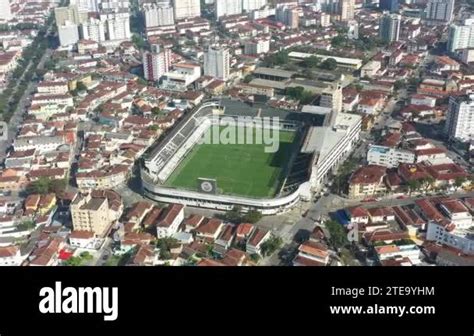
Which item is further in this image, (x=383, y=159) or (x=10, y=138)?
(x=10, y=138)

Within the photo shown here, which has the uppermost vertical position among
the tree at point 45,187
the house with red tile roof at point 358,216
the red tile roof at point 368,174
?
the red tile roof at point 368,174

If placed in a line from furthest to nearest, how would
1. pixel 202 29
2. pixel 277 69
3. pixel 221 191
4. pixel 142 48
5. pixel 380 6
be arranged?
pixel 380 6 < pixel 202 29 < pixel 142 48 < pixel 277 69 < pixel 221 191

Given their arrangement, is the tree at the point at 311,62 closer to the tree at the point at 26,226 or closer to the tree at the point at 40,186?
the tree at the point at 40,186

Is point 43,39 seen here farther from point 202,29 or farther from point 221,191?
point 221,191

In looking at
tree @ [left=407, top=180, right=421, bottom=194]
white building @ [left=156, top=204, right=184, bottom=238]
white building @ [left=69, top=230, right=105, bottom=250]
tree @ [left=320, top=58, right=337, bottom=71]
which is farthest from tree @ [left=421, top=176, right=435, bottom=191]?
tree @ [left=320, top=58, right=337, bottom=71]

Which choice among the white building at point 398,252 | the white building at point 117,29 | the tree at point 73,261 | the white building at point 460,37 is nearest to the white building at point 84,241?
the tree at point 73,261
